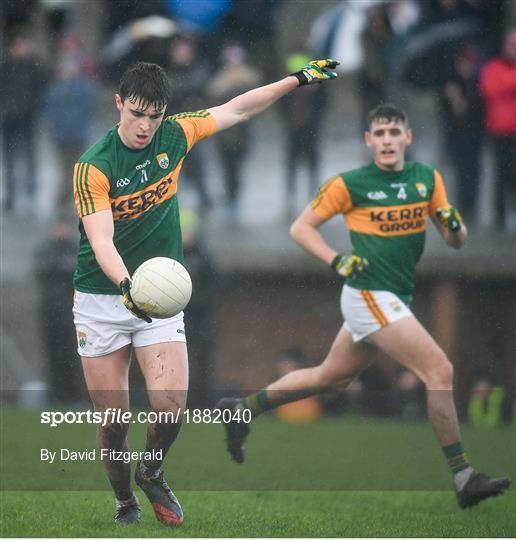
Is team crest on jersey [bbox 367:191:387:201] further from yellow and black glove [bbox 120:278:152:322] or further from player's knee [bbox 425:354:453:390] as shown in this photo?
yellow and black glove [bbox 120:278:152:322]

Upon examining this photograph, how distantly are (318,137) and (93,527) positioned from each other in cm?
533

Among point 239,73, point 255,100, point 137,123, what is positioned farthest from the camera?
point 239,73

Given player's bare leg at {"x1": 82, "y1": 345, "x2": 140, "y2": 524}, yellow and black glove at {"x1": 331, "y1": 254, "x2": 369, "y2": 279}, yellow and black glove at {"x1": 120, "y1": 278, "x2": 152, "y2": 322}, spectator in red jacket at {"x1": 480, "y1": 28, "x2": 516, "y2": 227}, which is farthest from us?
spectator in red jacket at {"x1": 480, "y1": 28, "x2": 516, "y2": 227}

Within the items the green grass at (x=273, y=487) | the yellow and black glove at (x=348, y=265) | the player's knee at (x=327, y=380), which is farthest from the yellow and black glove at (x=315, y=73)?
the green grass at (x=273, y=487)

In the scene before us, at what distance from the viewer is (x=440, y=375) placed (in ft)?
26.1

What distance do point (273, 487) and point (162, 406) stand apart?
2.02 meters

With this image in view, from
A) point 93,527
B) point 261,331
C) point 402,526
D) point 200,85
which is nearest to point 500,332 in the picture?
point 261,331

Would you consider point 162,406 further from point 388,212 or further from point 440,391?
point 388,212

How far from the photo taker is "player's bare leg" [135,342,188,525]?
697cm

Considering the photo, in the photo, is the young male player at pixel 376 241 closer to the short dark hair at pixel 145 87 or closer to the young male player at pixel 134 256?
the young male player at pixel 134 256

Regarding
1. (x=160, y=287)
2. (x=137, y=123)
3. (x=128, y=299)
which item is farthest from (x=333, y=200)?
(x=128, y=299)

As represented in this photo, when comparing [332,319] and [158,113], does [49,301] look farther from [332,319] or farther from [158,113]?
[158,113]

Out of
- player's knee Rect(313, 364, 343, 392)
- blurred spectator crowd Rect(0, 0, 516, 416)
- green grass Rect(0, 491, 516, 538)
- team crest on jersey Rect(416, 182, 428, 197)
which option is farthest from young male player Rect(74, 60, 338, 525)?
blurred spectator crowd Rect(0, 0, 516, 416)

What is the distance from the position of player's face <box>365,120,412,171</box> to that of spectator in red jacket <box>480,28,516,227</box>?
3261 millimetres
